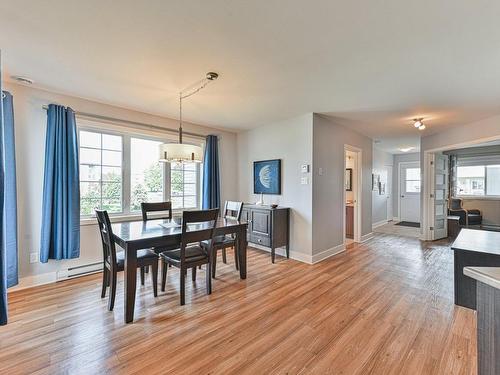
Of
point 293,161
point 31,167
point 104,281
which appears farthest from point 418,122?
point 31,167

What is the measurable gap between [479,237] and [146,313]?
357 centimetres

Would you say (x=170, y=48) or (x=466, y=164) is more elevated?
(x=170, y=48)

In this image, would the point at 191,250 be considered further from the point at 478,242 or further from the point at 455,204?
the point at 455,204

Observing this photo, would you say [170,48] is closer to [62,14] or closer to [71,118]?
[62,14]

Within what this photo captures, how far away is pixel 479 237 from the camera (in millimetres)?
2525

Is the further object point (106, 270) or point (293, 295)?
point (293, 295)

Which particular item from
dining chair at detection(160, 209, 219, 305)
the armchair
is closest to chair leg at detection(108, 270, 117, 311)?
dining chair at detection(160, 209, 219, 305)

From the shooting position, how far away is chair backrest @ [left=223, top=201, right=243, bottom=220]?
11.6 ft

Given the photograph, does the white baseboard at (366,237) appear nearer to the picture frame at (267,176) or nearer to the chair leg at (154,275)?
the picture frame at (267,176)

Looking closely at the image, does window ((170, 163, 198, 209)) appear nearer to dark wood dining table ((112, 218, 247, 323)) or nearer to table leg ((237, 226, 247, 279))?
dark wood dining table ((112, 218, 247, 323))

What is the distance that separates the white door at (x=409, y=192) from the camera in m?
7.73

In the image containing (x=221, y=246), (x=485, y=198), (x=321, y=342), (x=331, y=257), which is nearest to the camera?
(x=321, y=342)

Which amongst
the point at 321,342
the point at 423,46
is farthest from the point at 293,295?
the point at 423,46

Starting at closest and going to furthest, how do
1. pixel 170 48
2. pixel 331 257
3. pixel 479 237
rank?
1. pixel 170 48
2. pixel 479 237
3. pixel 331 257
